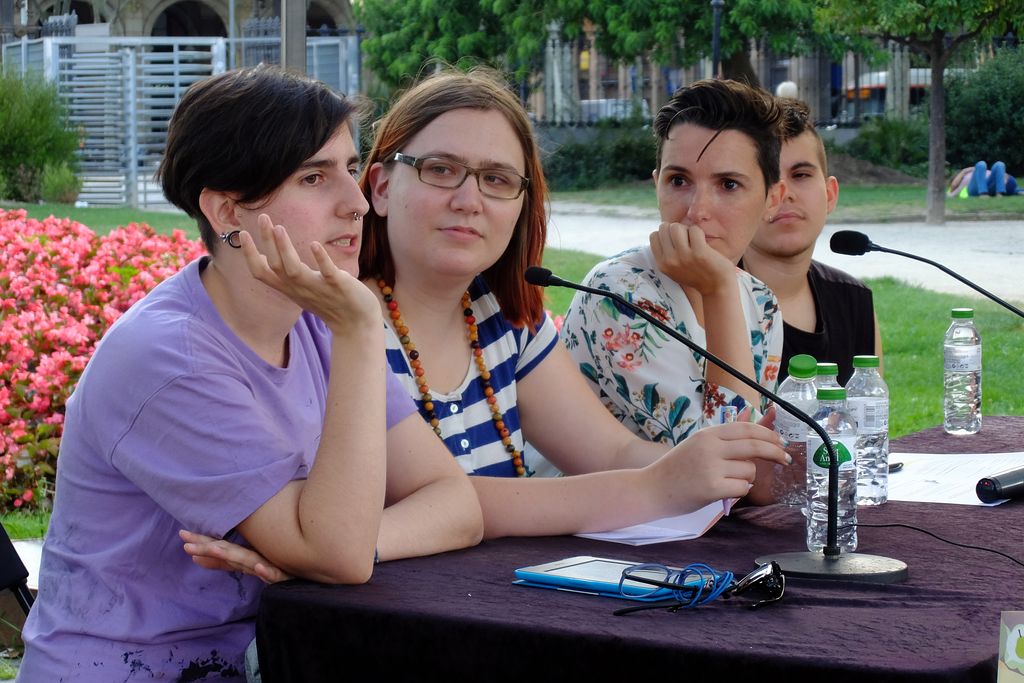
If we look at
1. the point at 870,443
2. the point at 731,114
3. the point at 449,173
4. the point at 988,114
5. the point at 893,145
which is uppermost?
the point at 988,114

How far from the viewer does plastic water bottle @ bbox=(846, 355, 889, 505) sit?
2.55 metres

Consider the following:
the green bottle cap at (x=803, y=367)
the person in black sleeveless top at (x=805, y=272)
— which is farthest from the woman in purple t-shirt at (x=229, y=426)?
the person in black sleeveless top at (x=805, y=272)

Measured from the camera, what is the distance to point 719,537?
226 cm

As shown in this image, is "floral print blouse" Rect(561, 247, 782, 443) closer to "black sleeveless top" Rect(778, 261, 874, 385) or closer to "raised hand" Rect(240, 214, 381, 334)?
"black sleeveless top" Rect(778, 261, 874, 385)

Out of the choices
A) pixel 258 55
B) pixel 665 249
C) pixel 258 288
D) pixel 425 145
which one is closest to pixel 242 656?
pixel 258 288

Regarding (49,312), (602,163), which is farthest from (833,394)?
(602,163)

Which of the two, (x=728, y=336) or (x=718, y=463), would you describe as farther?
(x=728, y=336)

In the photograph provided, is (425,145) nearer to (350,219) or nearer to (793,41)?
(350,219)

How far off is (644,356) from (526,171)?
52 centimetres

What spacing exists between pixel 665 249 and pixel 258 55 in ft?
50.9

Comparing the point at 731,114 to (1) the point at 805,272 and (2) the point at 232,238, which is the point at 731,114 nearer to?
(1) the point at 805,272

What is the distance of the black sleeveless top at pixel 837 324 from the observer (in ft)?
12.4

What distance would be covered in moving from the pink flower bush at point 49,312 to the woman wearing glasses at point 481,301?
2.60 m

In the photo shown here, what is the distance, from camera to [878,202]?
65.9 feet
